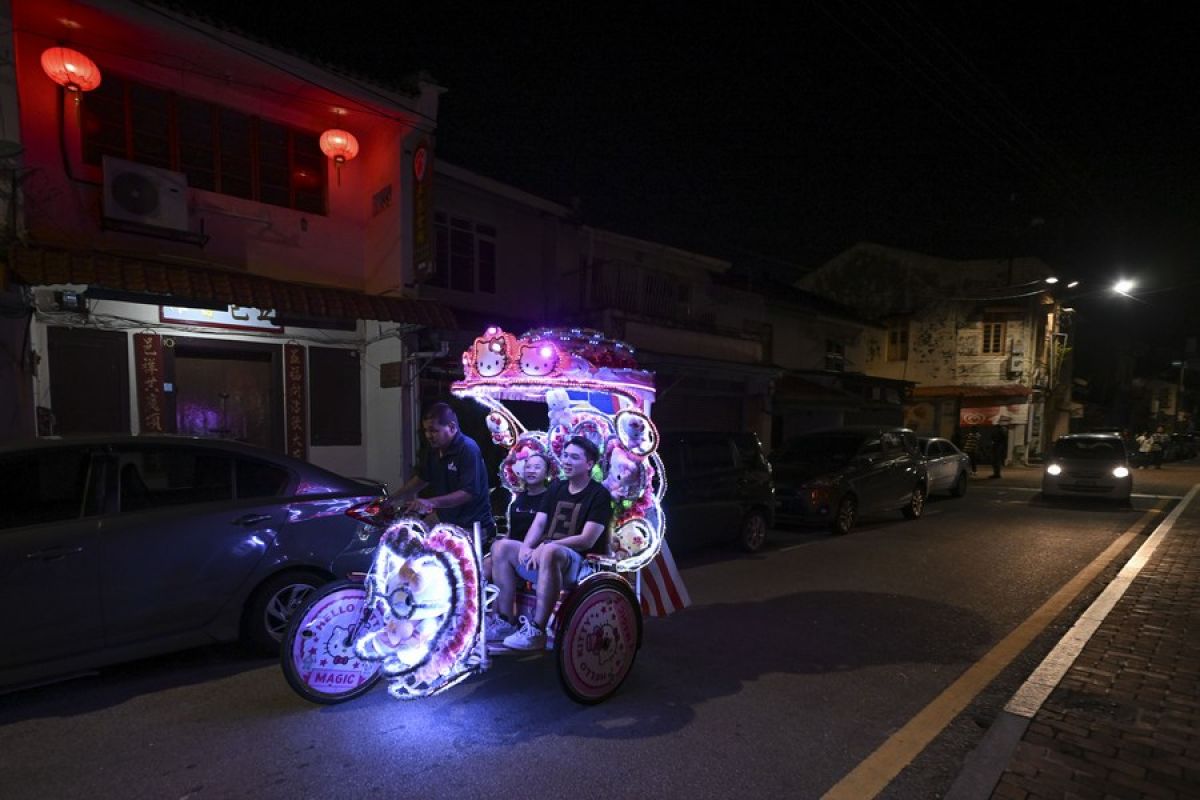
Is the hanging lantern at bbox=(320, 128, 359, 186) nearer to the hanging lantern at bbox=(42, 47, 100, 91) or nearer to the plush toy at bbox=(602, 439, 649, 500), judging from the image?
the hanging lantern at bbox=(42, 47, 100, 91)

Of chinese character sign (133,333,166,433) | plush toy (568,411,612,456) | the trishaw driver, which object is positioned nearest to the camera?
the trishaw driver

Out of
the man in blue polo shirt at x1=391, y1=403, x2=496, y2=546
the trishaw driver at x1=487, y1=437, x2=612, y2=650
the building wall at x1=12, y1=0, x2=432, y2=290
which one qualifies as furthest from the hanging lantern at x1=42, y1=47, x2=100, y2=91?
the trishaw driver at x1=487, y1=437, x2=612, y2=650

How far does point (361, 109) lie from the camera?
10.2 metres

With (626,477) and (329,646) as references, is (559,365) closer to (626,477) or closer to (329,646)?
(626,477)

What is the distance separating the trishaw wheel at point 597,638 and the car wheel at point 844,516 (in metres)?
6.77

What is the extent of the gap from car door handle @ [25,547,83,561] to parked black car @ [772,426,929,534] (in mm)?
8975

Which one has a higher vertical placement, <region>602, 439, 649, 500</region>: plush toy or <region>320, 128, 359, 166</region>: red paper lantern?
<region>320, 128, 359, 166</region>: red paper lantern

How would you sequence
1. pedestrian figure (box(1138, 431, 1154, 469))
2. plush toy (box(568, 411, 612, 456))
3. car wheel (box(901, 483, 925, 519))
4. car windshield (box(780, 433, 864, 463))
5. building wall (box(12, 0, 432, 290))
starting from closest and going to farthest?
plush toy (box(568, 411, 612, 456)) < building wall (box(12, 0, 432, 290)) < car windshield (box(780, 433, 864, 463)) < car wheel (box(901, 483, 925, 519)) < pedestrian figure (box(1138, 431, 1154, 469))

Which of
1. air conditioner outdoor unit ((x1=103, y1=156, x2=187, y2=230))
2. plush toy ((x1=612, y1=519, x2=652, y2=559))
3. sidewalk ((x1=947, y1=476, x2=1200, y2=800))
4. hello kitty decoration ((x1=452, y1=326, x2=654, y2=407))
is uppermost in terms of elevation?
air conditioner outdoor unit ((x1=103, y1=156, x2=187, y2=230))

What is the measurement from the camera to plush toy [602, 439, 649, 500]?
14.8 ft

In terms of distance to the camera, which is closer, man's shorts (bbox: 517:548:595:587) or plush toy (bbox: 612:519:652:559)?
man's shorts (bbox: 517:548:595:587)

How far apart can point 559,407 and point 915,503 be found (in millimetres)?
9398

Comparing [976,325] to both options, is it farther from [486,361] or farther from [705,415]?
[486,361]

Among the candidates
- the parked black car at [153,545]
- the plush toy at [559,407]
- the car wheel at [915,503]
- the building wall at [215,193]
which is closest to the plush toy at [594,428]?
the plush toy at [559,407]
